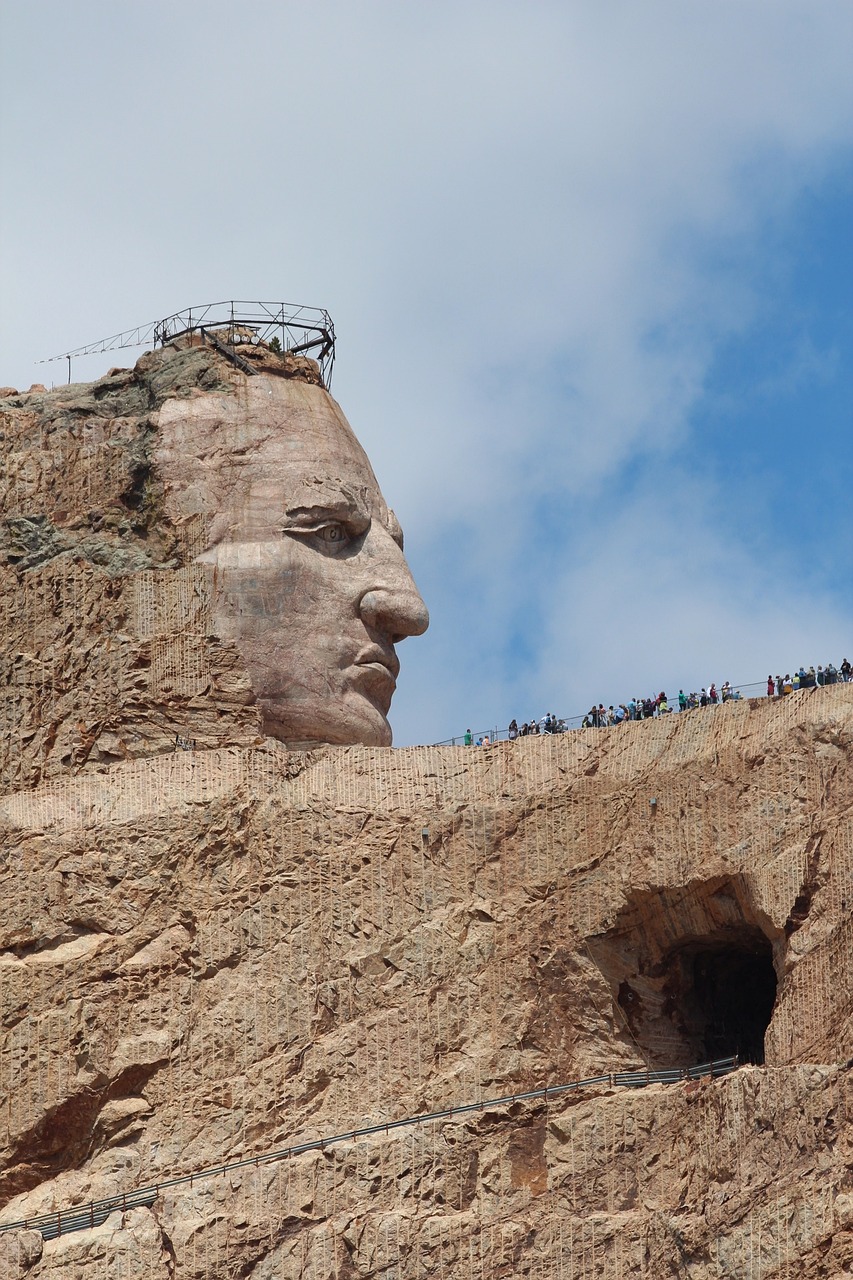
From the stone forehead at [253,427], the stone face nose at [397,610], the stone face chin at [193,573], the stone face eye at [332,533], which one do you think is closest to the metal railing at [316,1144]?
the stone face chin at [193,573]

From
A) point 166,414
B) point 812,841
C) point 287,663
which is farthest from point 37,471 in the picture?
point 812,841

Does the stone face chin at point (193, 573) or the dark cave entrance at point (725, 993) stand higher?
the stone face chin at point (193, 573)

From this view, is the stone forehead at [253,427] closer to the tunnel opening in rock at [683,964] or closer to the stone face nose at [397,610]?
the stone face nose at [397,610]

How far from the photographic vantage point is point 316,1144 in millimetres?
35000

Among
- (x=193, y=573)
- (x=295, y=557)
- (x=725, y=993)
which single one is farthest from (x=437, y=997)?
(x=193, y=573)

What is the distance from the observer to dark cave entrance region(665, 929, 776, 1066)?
3625 centimetres

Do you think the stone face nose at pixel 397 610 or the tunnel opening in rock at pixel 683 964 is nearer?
the tunnel opening in rock at pixel 683 964

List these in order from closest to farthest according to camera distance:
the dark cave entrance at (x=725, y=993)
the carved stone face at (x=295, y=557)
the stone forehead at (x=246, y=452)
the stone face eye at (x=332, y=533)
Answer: the dark cave entrance at (x=725, y=993) → the carved stone face at (x=295, y=557) → the stone forehead at (x=246, y=452) → the stone face eye at (x=332, y=533)

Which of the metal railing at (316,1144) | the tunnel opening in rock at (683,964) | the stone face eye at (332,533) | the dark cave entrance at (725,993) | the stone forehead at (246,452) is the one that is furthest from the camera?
the stone face eye at (332,533)

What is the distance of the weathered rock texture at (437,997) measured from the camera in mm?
33781

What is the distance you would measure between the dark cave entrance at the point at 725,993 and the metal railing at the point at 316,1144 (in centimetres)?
76

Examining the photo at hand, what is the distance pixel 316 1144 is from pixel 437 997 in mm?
2197

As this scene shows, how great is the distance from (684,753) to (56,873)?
770 cm

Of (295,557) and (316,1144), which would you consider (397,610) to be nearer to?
(295,557)
